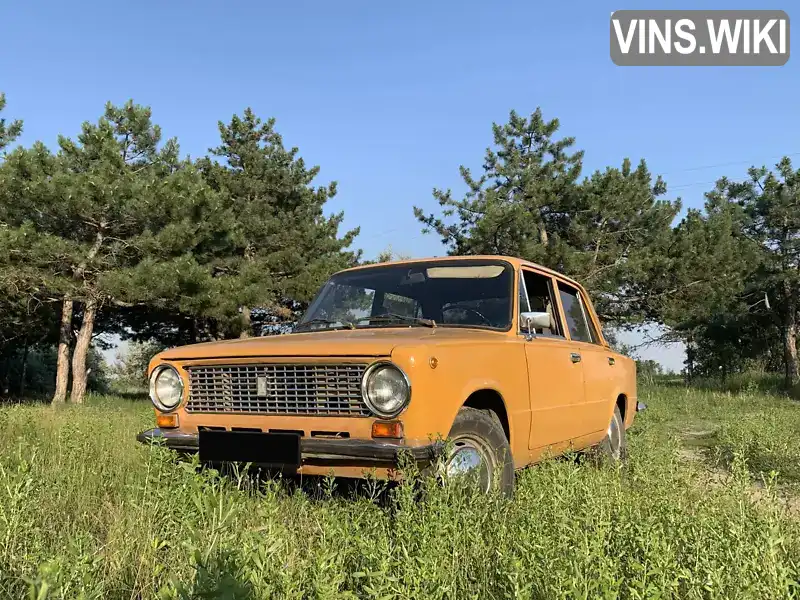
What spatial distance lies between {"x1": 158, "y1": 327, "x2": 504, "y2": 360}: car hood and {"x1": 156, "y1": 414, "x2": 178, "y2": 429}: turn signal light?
14.3 inches

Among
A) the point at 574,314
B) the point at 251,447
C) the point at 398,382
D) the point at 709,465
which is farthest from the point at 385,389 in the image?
the point at 709,465

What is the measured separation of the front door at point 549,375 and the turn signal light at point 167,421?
2.28 meters

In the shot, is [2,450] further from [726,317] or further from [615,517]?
[726,317]

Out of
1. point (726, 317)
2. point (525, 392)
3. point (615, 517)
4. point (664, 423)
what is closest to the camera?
point (615, 517)

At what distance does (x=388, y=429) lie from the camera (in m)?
2.99

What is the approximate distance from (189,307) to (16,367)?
2396 cm

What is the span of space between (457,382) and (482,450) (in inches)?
18.7

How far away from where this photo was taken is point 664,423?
11.2 meters

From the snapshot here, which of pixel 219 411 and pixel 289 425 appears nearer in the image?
pixel 289 425

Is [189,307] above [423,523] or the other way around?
above

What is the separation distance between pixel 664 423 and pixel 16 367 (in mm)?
35349

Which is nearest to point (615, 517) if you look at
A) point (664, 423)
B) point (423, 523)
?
point (423, 523)

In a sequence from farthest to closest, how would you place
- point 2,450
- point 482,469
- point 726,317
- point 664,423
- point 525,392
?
point 726,317, point 664,423, point 2,450, point 525,392, point 482,469

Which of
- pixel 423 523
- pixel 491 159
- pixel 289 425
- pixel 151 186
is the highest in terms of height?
pixel 491 159
